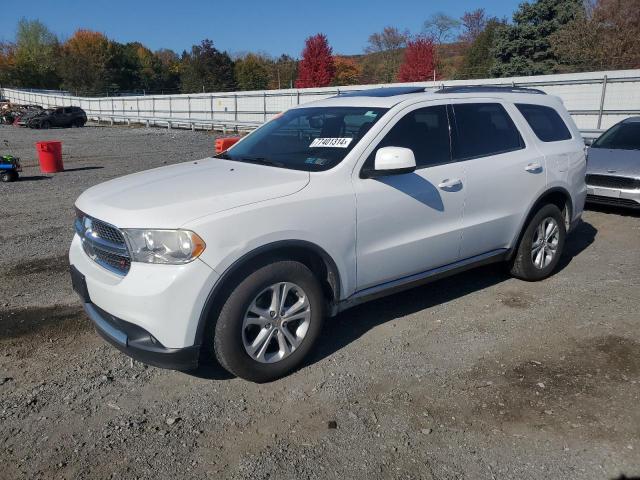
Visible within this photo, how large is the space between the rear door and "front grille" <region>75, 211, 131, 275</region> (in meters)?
2.67

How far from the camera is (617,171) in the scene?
7809mm

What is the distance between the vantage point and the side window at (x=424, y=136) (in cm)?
395

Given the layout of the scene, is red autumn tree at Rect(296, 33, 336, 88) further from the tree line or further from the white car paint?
the white car paint

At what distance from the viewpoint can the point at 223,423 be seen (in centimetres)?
304

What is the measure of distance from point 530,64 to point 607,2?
6533 mm

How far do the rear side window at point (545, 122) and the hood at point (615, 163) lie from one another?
9.70 ft

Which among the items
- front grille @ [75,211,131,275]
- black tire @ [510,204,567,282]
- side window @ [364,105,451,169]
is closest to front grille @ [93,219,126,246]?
front grille @ [75,211,131,275]

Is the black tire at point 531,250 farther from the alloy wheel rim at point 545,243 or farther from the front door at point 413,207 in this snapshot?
the front door at point 413,207

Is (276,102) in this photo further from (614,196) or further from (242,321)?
(242,321)

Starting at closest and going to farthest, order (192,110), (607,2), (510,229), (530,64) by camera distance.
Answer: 1. (510,229)
2. (607,2)
3. (192,110)
4. (530,64)

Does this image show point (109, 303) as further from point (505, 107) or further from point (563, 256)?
point (563, 256)

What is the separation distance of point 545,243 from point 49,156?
12.9m

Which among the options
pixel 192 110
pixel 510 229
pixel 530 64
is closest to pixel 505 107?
pixel 510 229

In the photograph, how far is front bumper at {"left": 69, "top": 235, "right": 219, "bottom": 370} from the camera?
294 centimetres
